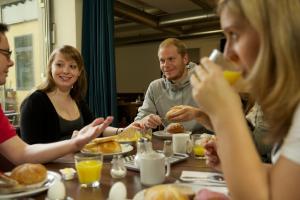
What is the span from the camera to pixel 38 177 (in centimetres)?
111

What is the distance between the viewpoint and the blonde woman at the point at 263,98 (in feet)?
2.31

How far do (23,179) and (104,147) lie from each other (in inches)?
22.1

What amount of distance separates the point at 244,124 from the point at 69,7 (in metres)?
3.39

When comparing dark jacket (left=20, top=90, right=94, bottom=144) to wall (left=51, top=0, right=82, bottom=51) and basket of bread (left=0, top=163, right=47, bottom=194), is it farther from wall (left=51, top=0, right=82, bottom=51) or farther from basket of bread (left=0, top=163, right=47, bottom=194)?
wall (left=51, top=0, right=82, bottom=51)

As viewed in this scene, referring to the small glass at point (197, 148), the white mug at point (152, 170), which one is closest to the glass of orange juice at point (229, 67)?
the white mug at point (152, 170)

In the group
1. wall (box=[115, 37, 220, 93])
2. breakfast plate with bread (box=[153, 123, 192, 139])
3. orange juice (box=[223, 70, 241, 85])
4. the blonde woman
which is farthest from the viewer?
wall (box=[115, 37, 220, 93])

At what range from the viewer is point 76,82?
8.52 ft

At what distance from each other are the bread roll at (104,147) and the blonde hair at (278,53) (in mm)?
1008

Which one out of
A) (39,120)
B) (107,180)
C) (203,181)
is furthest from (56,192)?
(39,120)

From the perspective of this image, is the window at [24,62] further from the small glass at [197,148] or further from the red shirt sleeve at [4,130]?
the small glass at [197,148]

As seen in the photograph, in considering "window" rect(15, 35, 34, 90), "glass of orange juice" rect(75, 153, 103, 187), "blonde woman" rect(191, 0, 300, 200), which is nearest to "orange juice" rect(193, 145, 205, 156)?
"glass of orange juice" rect(75, 153, 103, 187)

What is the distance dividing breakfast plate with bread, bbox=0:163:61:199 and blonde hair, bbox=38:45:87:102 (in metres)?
1.33

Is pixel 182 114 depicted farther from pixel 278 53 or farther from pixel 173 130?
pixel 278 53

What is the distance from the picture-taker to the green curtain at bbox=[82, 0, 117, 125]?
12.7 feet
